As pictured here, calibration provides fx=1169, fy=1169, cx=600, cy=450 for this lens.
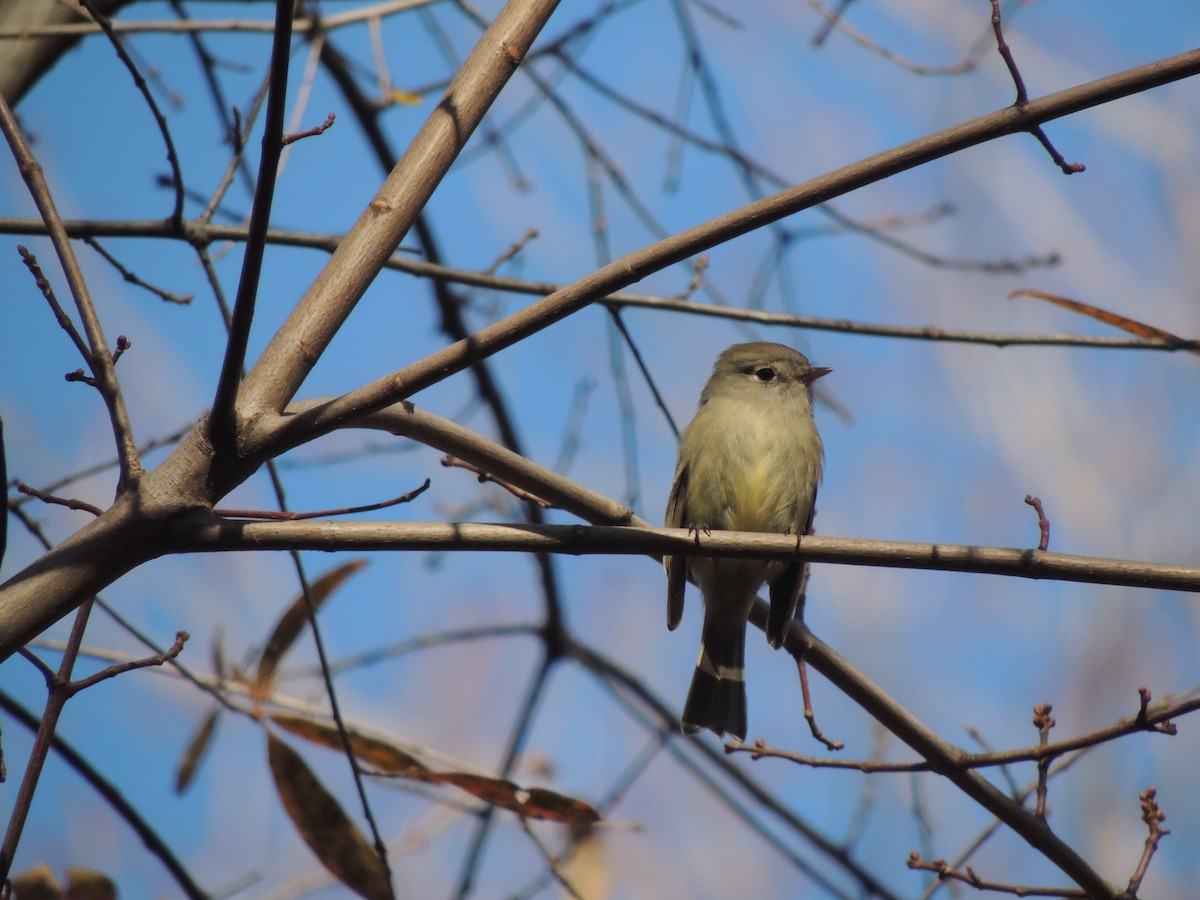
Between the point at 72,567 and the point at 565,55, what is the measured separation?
3774mm

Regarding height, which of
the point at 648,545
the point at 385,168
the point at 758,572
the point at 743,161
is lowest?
the point at 648,545

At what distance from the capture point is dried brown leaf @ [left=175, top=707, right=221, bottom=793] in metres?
3.74

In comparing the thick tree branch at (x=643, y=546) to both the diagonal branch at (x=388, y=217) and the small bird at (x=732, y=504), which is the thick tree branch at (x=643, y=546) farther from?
the small bird at (x=732, y=504)

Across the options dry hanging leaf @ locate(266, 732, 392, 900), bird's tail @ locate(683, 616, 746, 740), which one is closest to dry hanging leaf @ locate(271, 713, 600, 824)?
dry hanging leaf @ locate(266, 732, 392, 900)

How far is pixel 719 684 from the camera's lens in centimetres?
443

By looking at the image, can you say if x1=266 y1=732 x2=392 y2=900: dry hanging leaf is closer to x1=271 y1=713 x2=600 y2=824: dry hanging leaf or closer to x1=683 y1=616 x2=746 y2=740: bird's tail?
x1=271 y1=713 x2=600 y2=824: dry hanging leaf

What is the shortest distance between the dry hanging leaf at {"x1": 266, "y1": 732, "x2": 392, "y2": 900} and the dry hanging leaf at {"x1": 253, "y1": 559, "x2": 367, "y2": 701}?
0.24 metres

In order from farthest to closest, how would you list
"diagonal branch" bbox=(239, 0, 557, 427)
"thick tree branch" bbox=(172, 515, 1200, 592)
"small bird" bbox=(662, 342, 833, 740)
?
"small bird" bbox=(662, 342, 833, 740), "diagonal branch" bbox=(239, 0, 557, 427), "thick tree branch" bbox=(172, 515, 1200, 592)

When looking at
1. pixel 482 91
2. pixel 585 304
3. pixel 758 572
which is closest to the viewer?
pixel 585 304

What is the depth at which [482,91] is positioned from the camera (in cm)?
258

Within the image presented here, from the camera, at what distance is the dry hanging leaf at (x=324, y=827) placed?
10.2ft

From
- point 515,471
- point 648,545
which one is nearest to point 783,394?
point 515,471

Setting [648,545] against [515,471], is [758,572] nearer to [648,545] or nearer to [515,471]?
[515,471]

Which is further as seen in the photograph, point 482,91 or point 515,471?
point 515,471
